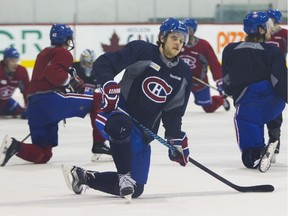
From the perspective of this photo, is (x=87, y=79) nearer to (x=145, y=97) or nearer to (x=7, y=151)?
(x=7, y=151)

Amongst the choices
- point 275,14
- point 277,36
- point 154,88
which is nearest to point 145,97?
point 154,88

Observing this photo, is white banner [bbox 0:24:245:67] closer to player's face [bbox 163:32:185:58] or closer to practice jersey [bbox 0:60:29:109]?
practice jersey [bbox 0:60:29:109]

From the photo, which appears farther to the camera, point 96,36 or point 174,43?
point 96,36

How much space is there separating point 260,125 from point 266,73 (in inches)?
12.3

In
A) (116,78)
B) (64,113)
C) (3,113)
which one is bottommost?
(3,113)

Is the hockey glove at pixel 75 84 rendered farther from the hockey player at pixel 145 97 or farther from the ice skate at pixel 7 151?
the hockey player at pixel 145 97

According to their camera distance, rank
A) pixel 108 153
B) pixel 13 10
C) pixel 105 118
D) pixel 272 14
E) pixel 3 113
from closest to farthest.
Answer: pixel 105 118, pixel 108 153, pixel 272 14, pixel 3 113, pixel 13 10

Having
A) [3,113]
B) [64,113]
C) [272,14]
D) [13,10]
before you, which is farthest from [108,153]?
[13,10]

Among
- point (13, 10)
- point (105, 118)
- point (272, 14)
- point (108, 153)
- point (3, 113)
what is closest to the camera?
point (105, 118)

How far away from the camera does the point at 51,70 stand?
5949mm

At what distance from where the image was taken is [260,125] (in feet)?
19.0

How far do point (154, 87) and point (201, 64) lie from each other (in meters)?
5.24

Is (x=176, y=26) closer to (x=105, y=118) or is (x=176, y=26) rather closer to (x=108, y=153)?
(x=105, y=118)

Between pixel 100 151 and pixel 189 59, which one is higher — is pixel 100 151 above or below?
below
